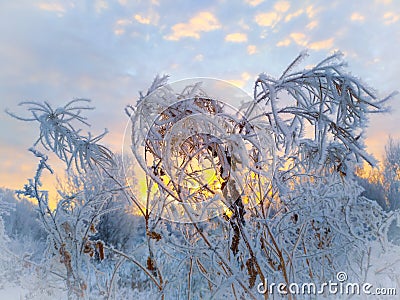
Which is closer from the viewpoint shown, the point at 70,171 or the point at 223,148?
the point at 223,148

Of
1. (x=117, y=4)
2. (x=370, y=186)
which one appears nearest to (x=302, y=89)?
(x=117, y=4)

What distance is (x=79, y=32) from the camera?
5.97ft

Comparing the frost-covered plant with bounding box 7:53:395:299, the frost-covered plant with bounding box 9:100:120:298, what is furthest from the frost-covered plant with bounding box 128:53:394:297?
the frost-covered plant with bounding box 9:100:120:298

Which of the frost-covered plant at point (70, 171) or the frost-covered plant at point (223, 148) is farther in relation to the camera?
the frost-covered plant at point (70, 171)

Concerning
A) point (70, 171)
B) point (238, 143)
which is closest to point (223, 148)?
point (238, 143)

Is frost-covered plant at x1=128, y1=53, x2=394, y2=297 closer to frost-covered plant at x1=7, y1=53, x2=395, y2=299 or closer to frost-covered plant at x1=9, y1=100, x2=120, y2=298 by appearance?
frost-covered plant at x1=7, y1=53, x2=395, y2=299

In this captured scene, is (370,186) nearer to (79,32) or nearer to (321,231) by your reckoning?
(321,231)

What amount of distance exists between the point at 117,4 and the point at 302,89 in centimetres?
100

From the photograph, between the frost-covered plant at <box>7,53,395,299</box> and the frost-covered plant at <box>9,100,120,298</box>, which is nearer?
the frost-covered plant at <box>7,53,395,299</box>

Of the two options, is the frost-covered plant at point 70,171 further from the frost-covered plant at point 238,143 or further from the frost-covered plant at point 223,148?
the frost-covered plant at point 238,143

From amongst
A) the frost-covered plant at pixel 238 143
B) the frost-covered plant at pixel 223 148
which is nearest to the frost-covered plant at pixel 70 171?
the frost-covered plant at pixel 223 148

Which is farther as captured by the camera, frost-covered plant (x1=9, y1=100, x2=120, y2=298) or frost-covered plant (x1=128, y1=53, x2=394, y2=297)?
frost-covered plant (x1=9, y1=100, x2=120, y2=298)

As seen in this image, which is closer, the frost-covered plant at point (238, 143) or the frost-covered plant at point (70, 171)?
the frost-covered plant at point (238, 143)

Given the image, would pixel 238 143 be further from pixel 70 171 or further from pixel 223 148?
pixel 70 171
